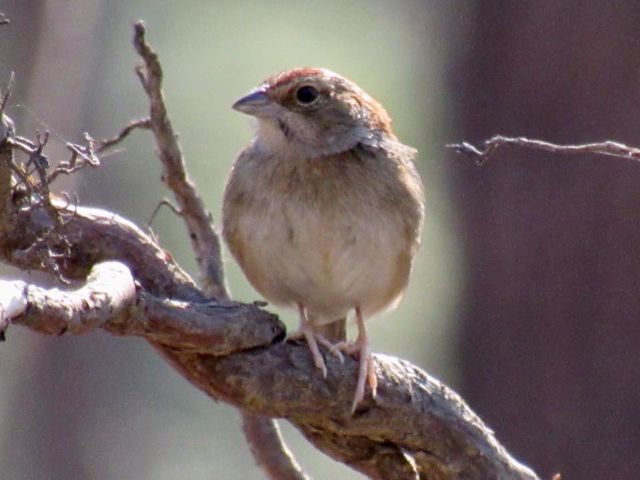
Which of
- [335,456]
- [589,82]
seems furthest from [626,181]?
[335,456]

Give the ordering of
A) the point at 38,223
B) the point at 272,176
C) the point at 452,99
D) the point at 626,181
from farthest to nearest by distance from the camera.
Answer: the point at 452,99
the point at 626,181
the point at 272,176
the point at 38,223

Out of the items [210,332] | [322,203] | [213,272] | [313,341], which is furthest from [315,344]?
[213,272]

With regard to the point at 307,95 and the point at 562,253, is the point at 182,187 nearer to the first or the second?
the point at 307,95

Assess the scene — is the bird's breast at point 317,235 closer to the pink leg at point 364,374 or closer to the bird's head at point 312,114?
the bird's head at point 312,114

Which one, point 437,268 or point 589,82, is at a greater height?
point 589,82

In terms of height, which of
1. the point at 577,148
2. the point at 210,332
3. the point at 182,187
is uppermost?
the point at 577,148

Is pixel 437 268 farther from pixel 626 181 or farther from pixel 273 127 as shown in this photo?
pixel 273 127

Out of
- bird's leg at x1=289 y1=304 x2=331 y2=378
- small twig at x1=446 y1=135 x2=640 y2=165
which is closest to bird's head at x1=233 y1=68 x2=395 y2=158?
bird's leg at x1=289 y1=304 x2=331 y2=378
